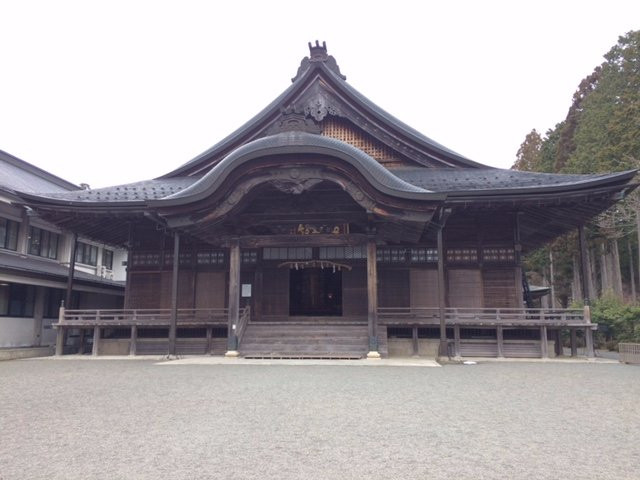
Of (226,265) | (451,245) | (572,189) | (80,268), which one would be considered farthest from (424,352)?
(80,268)

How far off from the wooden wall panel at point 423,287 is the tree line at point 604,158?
832 centimetres

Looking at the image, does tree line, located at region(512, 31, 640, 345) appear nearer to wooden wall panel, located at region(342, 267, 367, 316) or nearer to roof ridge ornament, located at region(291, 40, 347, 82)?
wooden wall panel, located at region(342, 267, 367, 316)

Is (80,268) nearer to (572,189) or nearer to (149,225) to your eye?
(149,225)

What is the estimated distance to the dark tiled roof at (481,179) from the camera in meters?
14.5

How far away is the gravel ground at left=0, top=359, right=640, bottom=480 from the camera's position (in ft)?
13.0

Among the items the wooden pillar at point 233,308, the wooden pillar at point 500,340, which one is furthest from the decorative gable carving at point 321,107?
the wooden pillar at point 500,340

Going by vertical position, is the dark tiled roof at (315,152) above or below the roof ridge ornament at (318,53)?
below

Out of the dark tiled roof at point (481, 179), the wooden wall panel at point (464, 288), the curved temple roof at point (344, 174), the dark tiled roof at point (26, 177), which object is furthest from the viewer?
the dark tiled roof at point (26, 177)

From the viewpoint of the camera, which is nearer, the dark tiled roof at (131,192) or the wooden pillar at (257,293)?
the dark tiled roof at (131,192)

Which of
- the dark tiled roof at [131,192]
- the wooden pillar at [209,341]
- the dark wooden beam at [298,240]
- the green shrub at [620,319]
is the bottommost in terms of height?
the wooden pillar at [209,341]

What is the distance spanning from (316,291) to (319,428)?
1392 centimetres

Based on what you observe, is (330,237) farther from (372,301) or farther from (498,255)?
(498,255)

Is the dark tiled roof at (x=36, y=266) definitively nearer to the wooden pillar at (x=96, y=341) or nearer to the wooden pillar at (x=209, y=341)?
the wooden pillar at (x=96, y=341)

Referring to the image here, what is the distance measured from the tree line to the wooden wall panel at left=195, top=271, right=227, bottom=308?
15.9 meters
